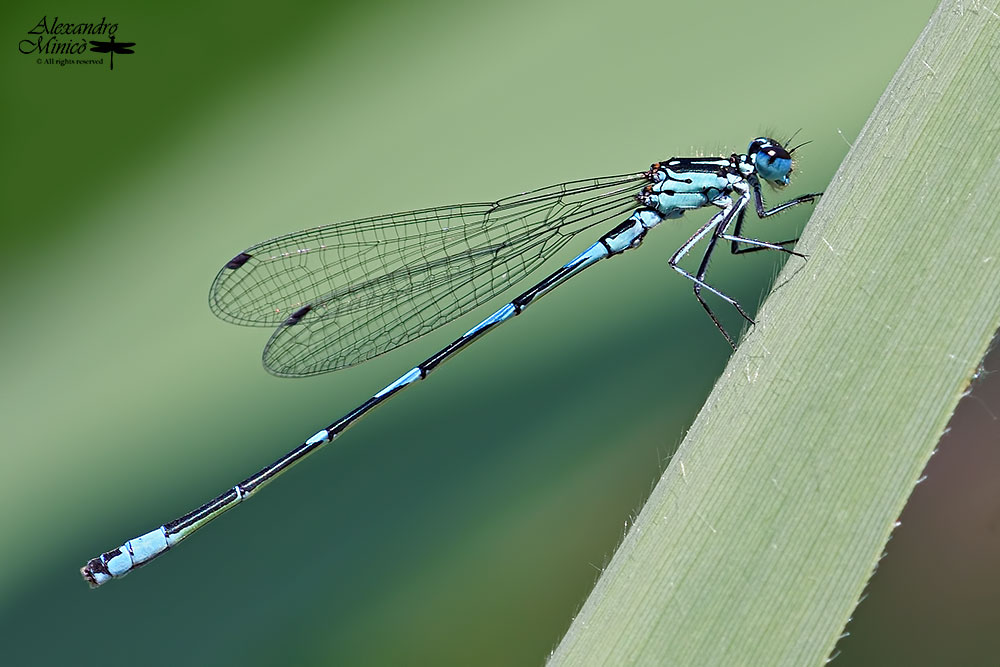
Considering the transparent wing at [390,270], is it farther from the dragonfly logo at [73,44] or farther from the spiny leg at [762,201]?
the dragonfly logo at [73,44]


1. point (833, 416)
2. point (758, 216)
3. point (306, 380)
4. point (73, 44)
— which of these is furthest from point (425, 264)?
point (833, 416)

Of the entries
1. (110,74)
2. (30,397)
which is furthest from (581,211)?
(30,397)

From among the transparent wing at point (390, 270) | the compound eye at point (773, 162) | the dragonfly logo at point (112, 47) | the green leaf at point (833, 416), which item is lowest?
the green leaf at point (833, 416)

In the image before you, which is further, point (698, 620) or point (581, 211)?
point (581, 211)

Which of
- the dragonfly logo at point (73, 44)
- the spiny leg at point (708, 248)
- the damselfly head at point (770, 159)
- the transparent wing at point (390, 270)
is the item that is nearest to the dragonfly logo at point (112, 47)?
the dragonfly logo at point (73, 44)

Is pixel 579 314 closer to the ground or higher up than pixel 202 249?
closer to the ground

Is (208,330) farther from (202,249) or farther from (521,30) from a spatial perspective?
(521,30)

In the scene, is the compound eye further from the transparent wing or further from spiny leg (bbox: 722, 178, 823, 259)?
the transparent wing
